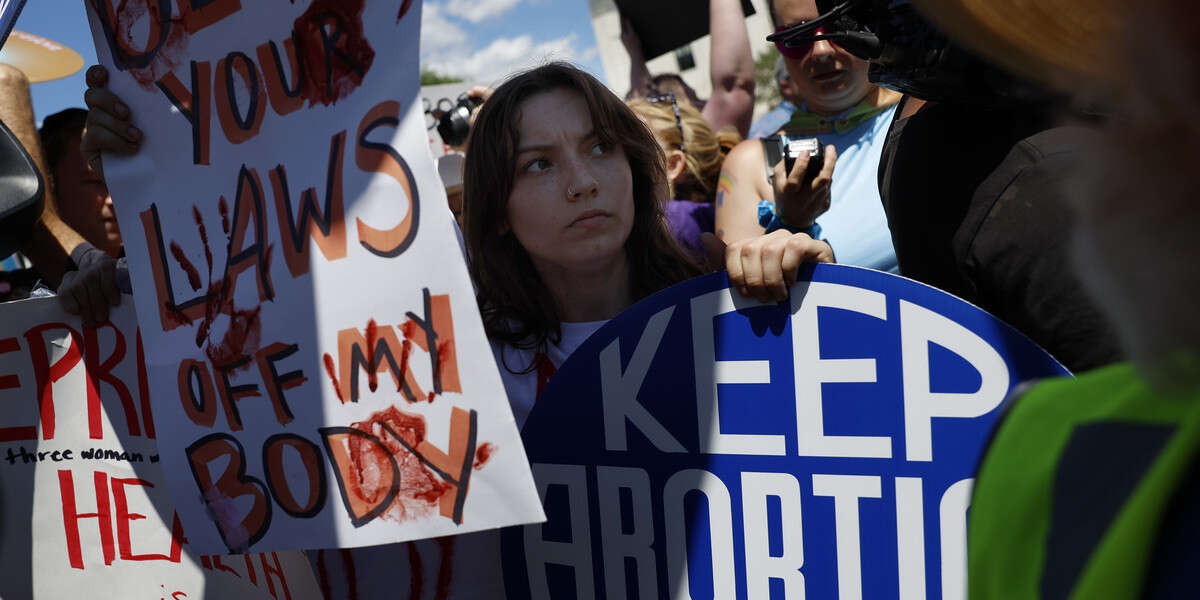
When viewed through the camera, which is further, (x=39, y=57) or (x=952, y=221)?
(x=39, y=57)

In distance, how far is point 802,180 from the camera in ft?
4.62

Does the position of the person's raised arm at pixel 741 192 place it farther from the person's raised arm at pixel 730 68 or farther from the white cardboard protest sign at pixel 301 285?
the white cardboard protest sign at pixel 301 285

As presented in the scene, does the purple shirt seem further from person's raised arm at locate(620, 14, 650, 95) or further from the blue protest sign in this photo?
person's raised arm at locate(620, 14, 650, 95)

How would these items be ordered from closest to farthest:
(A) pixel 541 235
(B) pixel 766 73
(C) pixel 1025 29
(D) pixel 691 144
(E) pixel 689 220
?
(C) pixel 1025 29 < (A) pixel 541 235 < (E) pixel 689 220 < (D) pixel 691 144 < (B) pixel 766 73

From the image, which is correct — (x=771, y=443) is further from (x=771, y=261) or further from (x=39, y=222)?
(x=39, y=222)

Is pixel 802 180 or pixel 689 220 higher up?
pixel 802 180

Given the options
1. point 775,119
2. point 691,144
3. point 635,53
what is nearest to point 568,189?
point 691,144

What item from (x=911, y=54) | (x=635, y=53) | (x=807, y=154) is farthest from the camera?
(x=635, y=53)

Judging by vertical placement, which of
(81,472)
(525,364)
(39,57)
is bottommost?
(81,472)

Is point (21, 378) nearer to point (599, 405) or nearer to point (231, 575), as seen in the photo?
point (231, 575)

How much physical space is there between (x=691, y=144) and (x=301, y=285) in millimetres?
1707

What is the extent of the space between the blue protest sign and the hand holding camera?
30 centimetres

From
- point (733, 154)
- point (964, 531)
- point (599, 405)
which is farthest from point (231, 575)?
point (733, 154)

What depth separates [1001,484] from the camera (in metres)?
0.50
